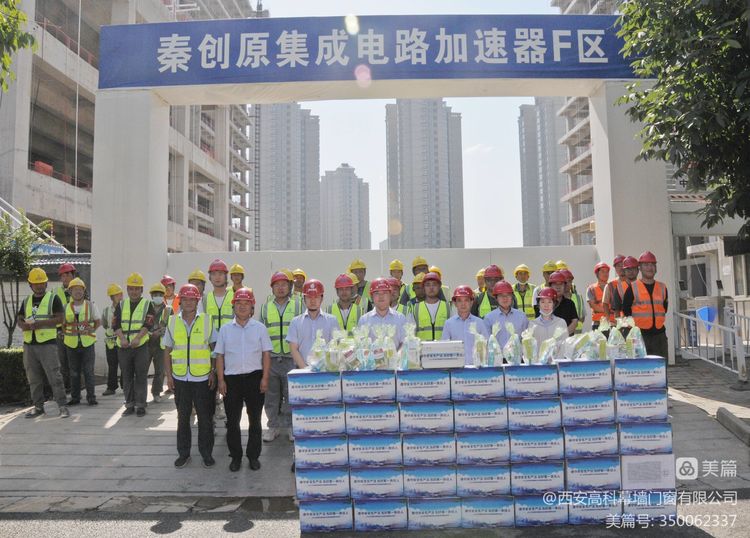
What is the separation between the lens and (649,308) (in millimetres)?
6910

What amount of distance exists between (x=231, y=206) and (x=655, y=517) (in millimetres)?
52082

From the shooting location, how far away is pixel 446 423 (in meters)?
4.14

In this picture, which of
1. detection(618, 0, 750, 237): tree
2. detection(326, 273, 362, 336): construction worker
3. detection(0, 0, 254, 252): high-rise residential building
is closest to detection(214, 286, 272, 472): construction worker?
detection(326, 273, 362, 336): construction worker

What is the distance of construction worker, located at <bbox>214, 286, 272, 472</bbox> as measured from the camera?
5703 mm

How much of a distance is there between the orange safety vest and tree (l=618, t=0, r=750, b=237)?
49.8 inches

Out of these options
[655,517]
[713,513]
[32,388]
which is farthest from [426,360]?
[32,388]

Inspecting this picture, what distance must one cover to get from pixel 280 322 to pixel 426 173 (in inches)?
2101

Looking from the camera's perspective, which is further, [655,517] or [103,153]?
[103,153]

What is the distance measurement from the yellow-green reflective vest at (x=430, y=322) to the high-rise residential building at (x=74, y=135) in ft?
23.9

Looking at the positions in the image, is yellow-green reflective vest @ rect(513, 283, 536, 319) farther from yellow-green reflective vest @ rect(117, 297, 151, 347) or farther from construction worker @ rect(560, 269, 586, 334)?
yellow-green reflective vest @ rect(117, 297, 151, 347)

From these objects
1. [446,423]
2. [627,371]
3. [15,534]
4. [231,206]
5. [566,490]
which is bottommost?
[15,534]

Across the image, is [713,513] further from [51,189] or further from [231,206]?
[231,206]

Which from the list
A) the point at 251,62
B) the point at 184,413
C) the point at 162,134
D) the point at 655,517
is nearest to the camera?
the point at 655,517

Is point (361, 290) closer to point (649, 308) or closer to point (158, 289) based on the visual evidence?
point (158, 289)
